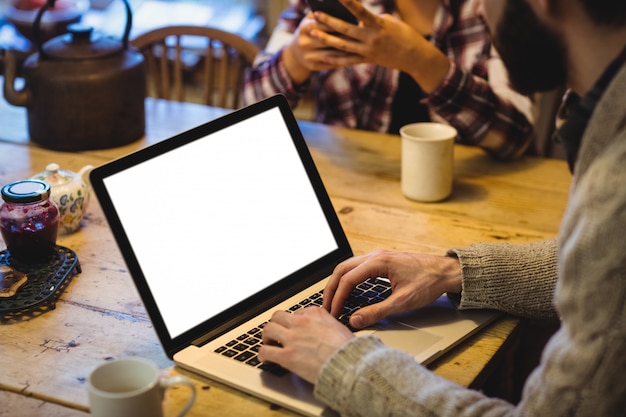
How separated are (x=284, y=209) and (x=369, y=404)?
15.6 inches

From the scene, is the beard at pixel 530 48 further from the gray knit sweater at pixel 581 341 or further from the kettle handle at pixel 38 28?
the kettle handle at pixel 38 28

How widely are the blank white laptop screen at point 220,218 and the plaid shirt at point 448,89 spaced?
615 millimetres

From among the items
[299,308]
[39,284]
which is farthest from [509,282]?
[39,284]

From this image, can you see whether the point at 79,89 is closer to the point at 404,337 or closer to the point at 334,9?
the point at 334,9

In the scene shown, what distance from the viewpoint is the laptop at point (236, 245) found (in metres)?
1.00

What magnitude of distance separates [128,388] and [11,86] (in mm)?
1013

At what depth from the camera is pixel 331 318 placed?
988mm

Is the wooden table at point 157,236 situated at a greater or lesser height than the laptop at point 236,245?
lesser

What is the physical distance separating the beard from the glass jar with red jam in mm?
693

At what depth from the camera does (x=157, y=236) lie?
104 centimetres

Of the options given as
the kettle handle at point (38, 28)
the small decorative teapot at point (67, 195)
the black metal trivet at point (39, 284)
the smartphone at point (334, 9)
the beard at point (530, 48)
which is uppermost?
the beard at point (530, 48)

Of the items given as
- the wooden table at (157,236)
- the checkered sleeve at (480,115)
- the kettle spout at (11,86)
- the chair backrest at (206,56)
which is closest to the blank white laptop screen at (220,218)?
the wooden table at (157,236)

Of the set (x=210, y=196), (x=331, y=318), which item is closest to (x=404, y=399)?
(x=331, y=318)

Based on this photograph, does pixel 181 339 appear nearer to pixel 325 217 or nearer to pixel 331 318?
pixel 331 318
